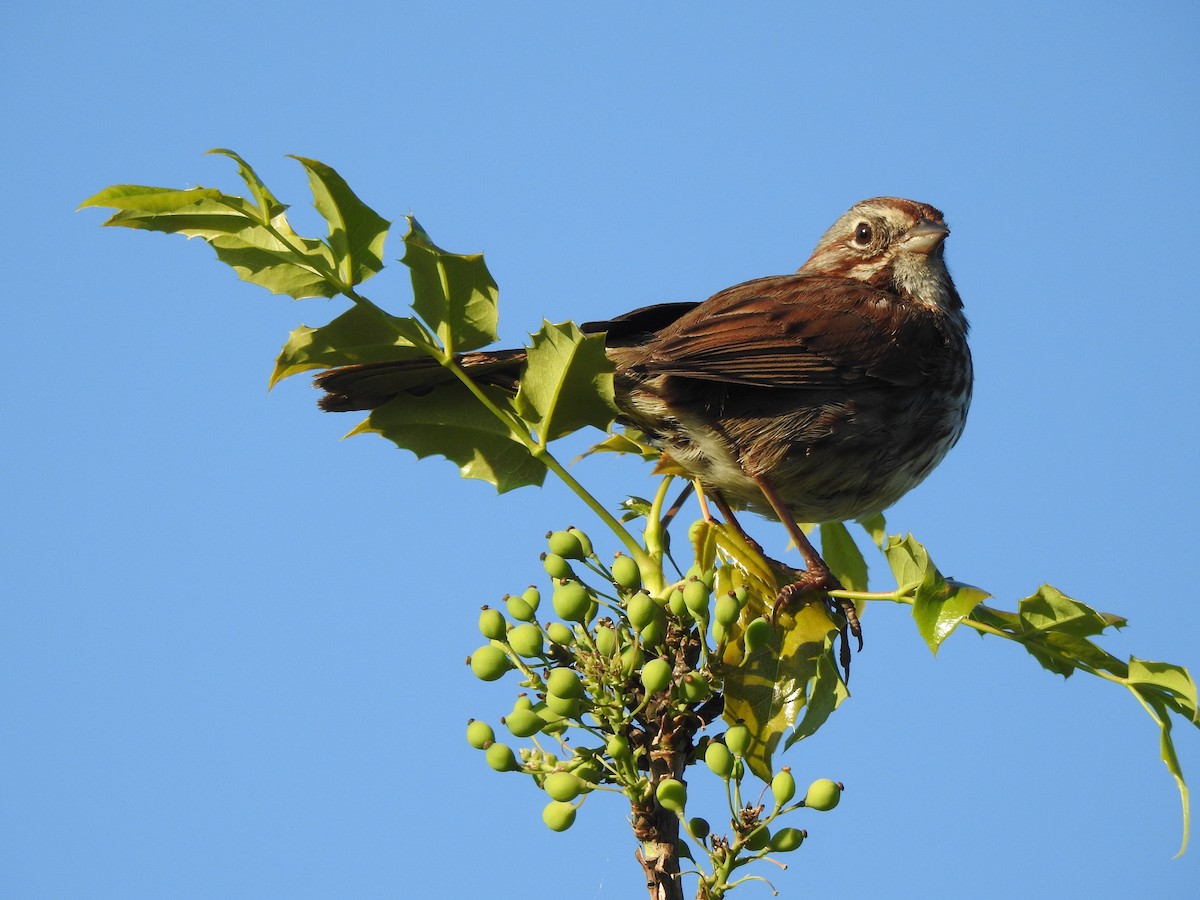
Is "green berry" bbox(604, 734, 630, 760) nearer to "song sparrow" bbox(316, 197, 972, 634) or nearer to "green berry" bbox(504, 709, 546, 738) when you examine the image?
"green berry" bbox(504, 709, 546, 738)

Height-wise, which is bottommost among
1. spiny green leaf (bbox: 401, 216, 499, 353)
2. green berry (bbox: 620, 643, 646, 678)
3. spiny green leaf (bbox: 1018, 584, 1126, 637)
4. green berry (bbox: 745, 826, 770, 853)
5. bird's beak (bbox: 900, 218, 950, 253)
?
green berry (bbox: 745, 826, 770, 853)

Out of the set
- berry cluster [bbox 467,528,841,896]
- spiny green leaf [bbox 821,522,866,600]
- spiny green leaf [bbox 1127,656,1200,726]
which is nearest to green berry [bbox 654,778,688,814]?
berry cluster [bbox 467,528,841,896]

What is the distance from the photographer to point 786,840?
6.41 ft

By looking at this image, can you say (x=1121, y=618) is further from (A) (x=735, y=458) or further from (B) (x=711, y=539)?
(A) (x=735, y=458)

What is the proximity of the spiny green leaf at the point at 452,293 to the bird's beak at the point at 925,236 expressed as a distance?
7.22 ft

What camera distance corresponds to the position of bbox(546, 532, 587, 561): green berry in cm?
209

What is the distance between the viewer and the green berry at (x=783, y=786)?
1.94 meters

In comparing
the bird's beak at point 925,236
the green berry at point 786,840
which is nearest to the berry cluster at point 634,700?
the green berry at point 786,840

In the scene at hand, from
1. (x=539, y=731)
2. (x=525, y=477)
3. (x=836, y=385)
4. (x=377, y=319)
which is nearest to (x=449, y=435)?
(x=525, y=477)

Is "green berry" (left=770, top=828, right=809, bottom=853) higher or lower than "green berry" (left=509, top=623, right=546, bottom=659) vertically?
lower

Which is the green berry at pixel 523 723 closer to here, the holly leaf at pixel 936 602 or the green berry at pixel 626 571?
the green berry at pixel 626 571

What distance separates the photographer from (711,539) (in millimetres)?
2469

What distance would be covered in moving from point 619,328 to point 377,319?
4.34ft

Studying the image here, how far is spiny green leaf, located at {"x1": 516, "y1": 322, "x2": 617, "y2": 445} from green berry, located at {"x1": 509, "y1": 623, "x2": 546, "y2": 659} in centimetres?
45
